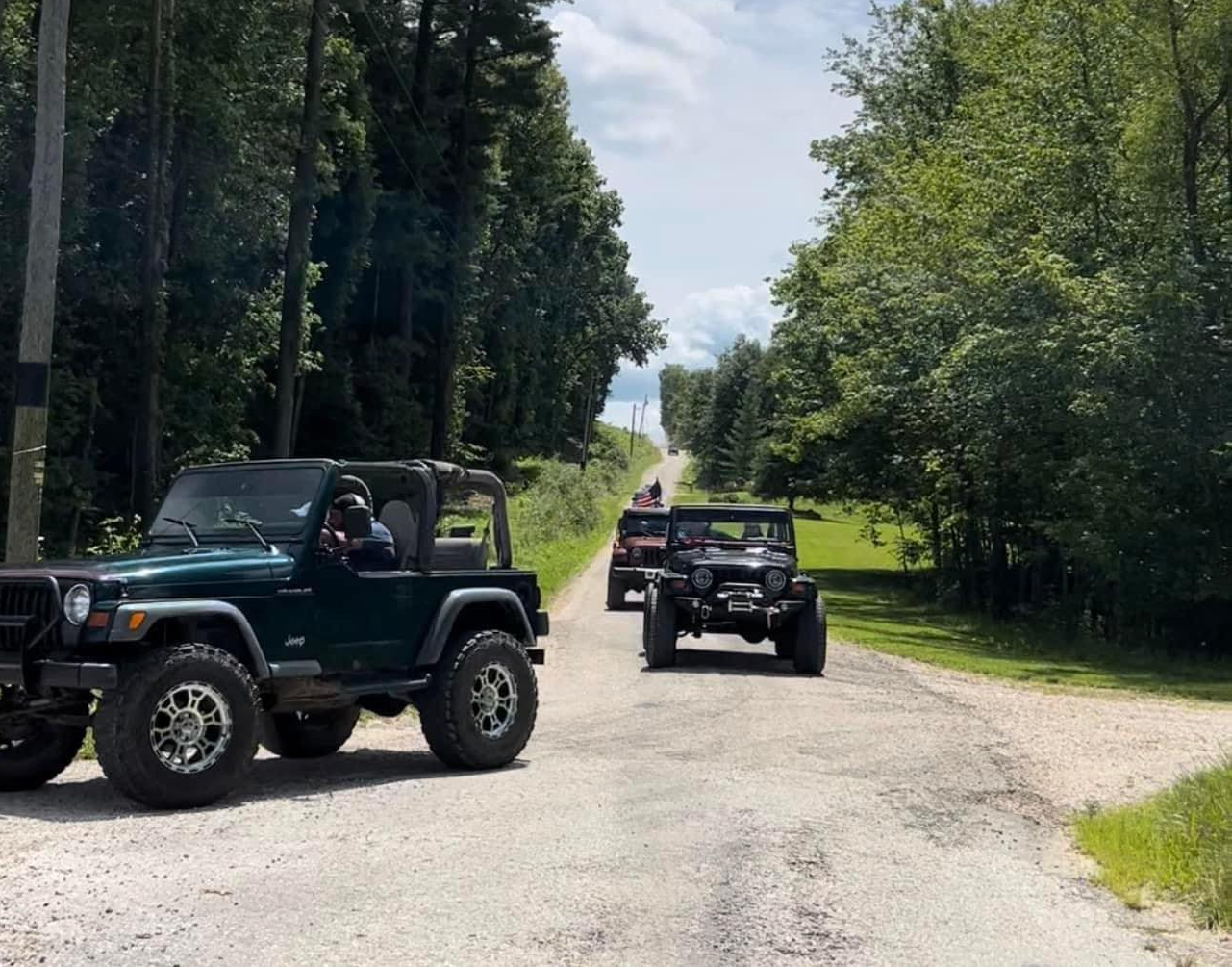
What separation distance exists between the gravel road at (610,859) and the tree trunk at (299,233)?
56.2 ft

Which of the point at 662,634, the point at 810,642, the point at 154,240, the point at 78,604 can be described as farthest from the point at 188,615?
the point at 154,240

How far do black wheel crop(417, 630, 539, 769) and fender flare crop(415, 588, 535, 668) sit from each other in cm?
19

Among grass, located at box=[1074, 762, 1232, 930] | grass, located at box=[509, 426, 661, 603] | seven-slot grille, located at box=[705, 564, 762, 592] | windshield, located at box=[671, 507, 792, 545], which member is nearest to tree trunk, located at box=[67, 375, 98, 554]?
grass, located at box=[509, 426, 661, 603]

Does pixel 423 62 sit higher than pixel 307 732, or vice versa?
pixel 423 62

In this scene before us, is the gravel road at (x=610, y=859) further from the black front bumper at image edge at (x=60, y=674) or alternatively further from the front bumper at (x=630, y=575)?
the front bumper at (x=630, y=575)

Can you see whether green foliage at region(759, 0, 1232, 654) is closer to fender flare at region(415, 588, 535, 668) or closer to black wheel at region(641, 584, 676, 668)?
black wheel at region(641, 584, 676, 668)

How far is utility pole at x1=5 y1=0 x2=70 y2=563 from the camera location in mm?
12008

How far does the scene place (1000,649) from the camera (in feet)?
86.1

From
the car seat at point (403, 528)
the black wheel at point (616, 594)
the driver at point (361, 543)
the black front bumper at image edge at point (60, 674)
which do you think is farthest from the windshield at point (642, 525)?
the black front bumper at image edge at point (60, 674)

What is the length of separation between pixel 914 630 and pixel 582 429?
86.4 meters

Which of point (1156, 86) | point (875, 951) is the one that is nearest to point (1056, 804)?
point (875, 951)

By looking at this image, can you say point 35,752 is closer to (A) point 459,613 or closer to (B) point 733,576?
(A) point 459,613

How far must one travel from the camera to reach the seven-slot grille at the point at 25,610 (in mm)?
7902

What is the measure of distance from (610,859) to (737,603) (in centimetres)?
981
